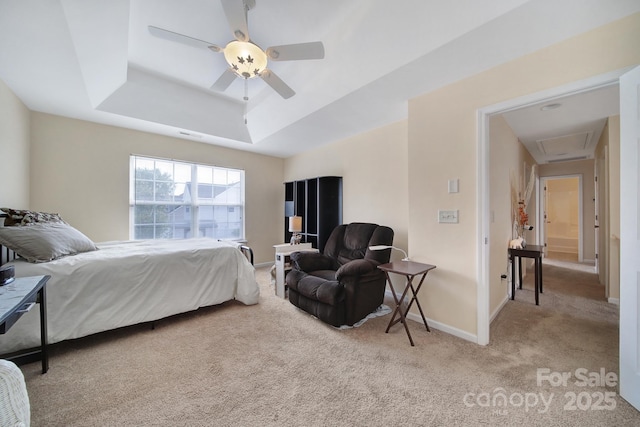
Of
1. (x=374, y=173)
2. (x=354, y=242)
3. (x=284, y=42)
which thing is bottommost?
(x=354, y=242)

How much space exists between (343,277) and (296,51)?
2.11 metres

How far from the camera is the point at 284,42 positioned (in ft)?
8.42

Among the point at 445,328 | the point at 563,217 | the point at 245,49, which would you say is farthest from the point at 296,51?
the point at 563,217

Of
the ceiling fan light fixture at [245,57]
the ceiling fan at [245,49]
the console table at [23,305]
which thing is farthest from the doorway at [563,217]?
the console table at [23,305]

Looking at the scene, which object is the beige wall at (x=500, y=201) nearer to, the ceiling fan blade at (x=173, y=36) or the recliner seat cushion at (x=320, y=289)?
the recliner seat cushion at (x=320, y=289)

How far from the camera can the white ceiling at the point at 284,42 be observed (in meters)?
1.74

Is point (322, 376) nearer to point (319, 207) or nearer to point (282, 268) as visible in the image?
point (282, 268)

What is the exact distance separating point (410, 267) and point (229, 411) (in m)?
1.80

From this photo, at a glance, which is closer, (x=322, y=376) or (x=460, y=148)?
(x=322, y=376)

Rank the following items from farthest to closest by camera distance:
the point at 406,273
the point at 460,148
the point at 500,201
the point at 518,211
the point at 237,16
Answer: the point at 518,211 → the point at 500,201 → the point at 460,148 → the point at 406,273 → the point at 237,16

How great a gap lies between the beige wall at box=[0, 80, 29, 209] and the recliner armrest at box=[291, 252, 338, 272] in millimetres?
3061

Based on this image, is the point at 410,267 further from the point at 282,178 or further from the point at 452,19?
the point at 282,178

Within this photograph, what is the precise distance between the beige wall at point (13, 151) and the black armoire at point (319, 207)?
11.8 ft

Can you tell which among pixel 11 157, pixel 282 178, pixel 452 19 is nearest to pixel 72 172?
pixel 11 157
